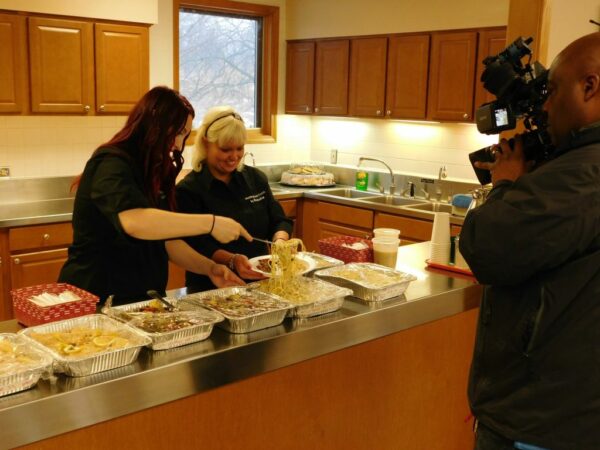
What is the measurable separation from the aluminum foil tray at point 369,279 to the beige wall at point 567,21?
135 cm

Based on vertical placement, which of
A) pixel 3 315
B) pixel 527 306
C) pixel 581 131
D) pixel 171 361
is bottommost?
pixel 3 315

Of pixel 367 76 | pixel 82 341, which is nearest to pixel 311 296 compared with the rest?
pixel 82 341

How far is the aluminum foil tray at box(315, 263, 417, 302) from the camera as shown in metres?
2.35

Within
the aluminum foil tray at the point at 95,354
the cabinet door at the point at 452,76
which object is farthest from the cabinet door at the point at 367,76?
the aluminum foil tray at the point at 95,354

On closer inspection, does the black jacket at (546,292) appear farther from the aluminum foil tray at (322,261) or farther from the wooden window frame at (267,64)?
the wooden window frame at (267,64)

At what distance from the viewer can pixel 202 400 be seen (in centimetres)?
187

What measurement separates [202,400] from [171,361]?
17 centimetres

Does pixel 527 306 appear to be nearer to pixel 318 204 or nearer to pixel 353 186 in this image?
pixel 318 204

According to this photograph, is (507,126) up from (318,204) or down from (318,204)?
up

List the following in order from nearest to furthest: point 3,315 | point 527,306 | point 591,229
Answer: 1. point 591,229
2. point 527,306
3. point 3,315

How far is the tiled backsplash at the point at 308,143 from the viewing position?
4.81m

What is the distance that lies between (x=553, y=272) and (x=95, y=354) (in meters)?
1.10

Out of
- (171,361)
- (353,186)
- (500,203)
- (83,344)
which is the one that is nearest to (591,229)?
(500,203)

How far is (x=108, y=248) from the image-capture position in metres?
2.43
